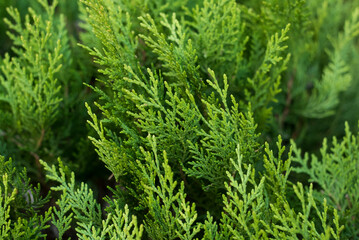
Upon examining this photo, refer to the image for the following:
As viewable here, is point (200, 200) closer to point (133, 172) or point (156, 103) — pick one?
point (133, 172)

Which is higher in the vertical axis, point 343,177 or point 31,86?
point 343,177

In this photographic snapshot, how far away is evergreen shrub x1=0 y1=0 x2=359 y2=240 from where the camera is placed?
6.45ft

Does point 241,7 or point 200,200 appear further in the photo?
point 241,7

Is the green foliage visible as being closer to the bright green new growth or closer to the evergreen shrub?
the evergreen shrub

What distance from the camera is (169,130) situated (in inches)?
81.4

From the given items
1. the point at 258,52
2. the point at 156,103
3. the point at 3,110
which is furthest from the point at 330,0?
the point at 3,110

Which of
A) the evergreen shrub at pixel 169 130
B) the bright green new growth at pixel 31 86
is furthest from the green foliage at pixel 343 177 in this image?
the bright green new growth at pixel 31 86

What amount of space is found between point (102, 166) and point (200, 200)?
1.10 m

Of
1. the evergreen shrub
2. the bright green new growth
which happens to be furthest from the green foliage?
the bright green new growth

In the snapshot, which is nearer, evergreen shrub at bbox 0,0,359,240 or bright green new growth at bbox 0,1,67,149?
evergreen shrub at bbox 0,0,359,240

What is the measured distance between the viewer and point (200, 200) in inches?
91.7

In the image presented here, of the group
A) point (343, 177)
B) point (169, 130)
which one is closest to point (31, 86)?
point (169, 130)

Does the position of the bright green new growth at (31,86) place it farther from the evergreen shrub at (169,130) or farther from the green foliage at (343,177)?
the green foliage at (343,177)

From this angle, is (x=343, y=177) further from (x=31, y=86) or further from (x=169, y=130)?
(x=31, y=86)
